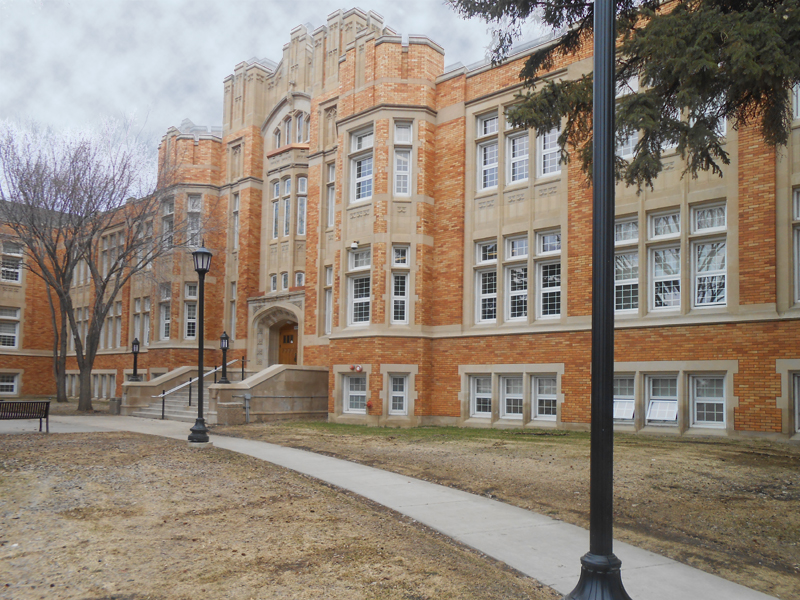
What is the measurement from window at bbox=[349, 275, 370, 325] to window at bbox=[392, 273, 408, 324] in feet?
3.06

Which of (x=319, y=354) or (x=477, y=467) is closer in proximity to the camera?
(x=477, y=467)

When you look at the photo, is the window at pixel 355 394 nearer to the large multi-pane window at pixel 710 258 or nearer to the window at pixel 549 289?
the window at pixel 549 289

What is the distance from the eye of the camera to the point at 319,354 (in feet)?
77.5

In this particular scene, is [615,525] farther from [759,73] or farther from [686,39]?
[686,39]

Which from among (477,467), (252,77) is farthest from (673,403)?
(252,77)

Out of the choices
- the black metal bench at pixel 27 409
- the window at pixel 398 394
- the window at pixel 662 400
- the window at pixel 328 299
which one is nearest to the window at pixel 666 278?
the window at pixel 662 400

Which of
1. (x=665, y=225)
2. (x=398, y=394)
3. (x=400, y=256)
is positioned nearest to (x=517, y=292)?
(x=400, y=256)

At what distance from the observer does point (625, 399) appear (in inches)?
625

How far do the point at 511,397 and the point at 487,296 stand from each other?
111 inches

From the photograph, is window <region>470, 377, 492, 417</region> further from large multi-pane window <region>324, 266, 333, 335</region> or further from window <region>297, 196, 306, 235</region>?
window <region>297, 196, 306, 235</region>

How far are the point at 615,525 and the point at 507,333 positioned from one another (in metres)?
10.6

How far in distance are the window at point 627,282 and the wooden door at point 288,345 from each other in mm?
13976

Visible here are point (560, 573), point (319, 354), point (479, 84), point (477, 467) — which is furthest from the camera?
point (319, 354)

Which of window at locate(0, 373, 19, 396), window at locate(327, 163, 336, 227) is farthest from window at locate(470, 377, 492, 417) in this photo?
window at locate(0, 373, 19, 396)
